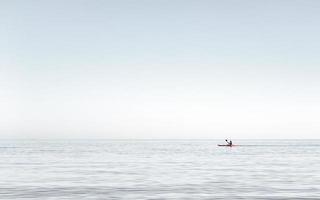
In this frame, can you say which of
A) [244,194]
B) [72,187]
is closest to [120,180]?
[72,187]

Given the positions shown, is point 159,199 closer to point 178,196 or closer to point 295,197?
point 178,196

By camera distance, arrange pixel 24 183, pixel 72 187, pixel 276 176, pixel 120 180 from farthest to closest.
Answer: pixel 276 176 → pixel 120 180 → pixel 24 183 → pixel 72 187

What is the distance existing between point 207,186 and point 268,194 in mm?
7945

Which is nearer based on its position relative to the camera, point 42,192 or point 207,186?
point 42,192

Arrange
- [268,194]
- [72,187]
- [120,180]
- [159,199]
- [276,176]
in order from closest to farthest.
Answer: [159,199] < [268,194] < [72,187] < [120,180] < [276,176]

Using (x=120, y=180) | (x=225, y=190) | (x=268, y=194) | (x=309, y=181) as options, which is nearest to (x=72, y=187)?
(x=120, y=180)

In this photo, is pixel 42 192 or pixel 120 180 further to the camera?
pixel 120 180

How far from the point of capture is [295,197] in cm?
4709

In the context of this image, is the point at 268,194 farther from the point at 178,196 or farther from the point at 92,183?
the point at 92,183

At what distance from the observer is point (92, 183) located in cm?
5853

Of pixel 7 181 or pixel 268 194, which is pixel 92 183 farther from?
pixel 268 194

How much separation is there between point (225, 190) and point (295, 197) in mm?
7265

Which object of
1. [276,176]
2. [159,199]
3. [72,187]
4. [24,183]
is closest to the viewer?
[159,199]

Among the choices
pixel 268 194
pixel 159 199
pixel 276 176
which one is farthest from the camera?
pixel 276 176
